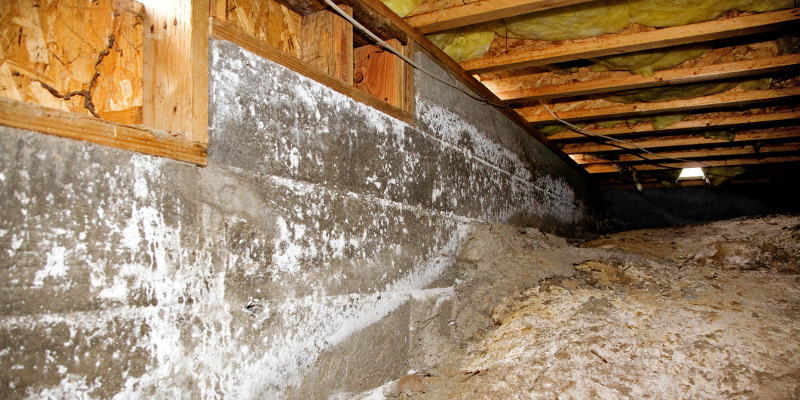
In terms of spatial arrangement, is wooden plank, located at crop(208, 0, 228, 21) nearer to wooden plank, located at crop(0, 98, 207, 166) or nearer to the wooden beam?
wooden plank, located at crop(0, 98, 207, 166)

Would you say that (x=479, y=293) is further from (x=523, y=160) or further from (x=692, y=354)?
(x=523, y=160)

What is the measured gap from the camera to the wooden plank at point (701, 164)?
5457mm

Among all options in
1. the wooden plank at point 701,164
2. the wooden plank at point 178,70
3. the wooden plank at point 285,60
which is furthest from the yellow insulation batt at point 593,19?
the wooden plank at point 701,164

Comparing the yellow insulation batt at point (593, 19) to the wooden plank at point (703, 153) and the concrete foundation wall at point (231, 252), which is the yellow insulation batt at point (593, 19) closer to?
the concrete foundation wall at point (231, 252)

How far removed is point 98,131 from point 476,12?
1.73 meters

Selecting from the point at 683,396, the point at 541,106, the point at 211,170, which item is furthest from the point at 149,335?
the point at 541,106


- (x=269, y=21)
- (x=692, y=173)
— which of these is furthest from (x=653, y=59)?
(x=692, y=173)

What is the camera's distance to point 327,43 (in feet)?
6.13

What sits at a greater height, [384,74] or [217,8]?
[384,74]

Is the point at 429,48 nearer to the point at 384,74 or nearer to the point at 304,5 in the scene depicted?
the point at 384,74

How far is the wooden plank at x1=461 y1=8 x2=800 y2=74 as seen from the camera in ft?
7.86

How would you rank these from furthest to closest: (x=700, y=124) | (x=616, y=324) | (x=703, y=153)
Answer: (x=703, y=153) < (x=700, y=124) < (x=616, y=324)

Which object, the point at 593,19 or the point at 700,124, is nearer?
the point at 593,19

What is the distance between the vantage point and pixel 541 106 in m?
4.07
